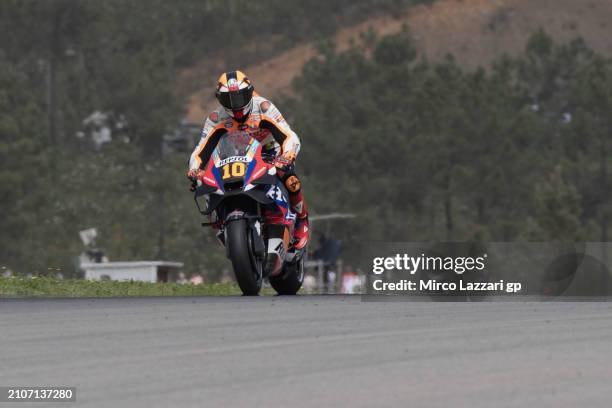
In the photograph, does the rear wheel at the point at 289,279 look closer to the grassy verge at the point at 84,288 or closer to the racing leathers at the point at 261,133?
the racing leathers at the point at 261,133

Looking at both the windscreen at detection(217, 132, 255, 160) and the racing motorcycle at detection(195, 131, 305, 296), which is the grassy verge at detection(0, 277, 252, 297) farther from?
the windscreen at detection(217, 132, 255, 160)

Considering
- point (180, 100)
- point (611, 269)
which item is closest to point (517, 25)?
point (180, 100)

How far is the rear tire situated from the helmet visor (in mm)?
1426

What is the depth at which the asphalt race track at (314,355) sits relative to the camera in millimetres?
7805

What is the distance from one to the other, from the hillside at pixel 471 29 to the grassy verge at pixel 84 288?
146 m

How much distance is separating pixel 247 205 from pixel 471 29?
168m

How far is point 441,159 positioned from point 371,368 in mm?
87191

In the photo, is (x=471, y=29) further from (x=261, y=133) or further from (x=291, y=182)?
(x=291, y=182)

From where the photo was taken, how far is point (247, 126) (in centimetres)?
1700

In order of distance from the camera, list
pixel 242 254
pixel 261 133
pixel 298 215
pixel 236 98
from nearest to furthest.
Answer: pixel 242 254
pixel 236 98
pixel 261 133
pixel 298 215

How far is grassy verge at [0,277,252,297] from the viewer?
18.6m

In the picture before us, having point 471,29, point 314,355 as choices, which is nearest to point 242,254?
point 314,355

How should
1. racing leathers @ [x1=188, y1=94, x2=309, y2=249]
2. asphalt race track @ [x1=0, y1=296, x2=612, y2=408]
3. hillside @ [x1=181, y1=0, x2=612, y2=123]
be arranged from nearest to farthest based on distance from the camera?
asphalt race track @ [x1=0, y1=296, x2=612, y2=408] → racing leathers @ [x1=188, y1=94, x2=309, y2=249] → hillside @ [x1=181, y1=0, x2=612, y2=123]

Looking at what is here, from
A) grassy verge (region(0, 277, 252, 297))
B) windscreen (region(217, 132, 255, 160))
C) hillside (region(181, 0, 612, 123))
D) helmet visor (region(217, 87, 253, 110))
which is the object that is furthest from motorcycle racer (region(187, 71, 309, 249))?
hillside (region(181, 0, 612, 123))
